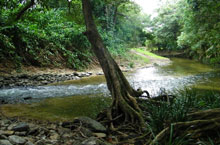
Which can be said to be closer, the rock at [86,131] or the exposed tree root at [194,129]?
the exposed tree root at [194,129]

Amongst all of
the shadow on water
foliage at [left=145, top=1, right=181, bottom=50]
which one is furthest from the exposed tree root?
foliage at [left=145, top=1, right=181, bottom=50]

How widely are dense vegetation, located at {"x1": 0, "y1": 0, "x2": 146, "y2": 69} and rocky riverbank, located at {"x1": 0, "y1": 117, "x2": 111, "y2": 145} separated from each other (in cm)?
457

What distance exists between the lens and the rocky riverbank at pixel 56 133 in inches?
141

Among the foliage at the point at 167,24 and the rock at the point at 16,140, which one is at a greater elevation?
the foliage at the point at 167,24

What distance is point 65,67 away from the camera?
1576 centimetres

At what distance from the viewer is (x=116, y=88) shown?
18.3 ft

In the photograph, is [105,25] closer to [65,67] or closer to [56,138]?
[65,67]

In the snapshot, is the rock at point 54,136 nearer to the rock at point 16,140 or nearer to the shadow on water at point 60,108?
the rock at point 16,140

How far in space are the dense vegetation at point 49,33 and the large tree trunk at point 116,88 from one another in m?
2.50

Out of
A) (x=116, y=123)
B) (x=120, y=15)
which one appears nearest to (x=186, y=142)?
(x=116, y=123)

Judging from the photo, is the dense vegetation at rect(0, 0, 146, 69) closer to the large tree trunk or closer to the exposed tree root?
the large tree trunk

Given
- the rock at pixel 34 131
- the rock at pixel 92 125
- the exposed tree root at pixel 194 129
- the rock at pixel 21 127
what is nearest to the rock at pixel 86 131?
the rock at pixel 92 125

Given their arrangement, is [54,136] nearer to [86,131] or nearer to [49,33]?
[86,131]

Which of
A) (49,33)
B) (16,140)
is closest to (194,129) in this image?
(16,140)
